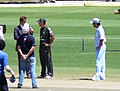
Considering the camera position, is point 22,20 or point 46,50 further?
point 46,50

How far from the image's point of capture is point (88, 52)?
28.9 metres

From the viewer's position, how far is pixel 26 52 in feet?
57.0

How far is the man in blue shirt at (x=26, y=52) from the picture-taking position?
677 inches

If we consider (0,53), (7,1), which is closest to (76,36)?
(0,53)

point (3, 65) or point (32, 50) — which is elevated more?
point (3, 65)

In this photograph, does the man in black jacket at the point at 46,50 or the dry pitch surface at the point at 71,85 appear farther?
the man in black jacket at the point at 46,50

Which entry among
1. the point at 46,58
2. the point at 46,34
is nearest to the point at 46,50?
the point at 46,58

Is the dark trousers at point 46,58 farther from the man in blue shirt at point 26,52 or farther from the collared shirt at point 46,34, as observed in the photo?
the man in blue shirt at point 26,52

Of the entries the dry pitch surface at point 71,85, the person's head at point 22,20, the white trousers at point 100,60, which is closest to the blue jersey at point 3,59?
the dry pitch surface at point 71,85

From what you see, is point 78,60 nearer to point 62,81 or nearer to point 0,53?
point 62,81

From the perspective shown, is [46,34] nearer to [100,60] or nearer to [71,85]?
[100,60]

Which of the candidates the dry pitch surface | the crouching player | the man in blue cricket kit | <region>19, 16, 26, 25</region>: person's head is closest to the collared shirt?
the dry pitch surface

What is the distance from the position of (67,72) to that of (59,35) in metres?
17.2

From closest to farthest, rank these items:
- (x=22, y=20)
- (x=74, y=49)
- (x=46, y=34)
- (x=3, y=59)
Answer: (x=3, y=59) < (x=22, y=20) < (x=46, y=34) < (x=74, y=49)
